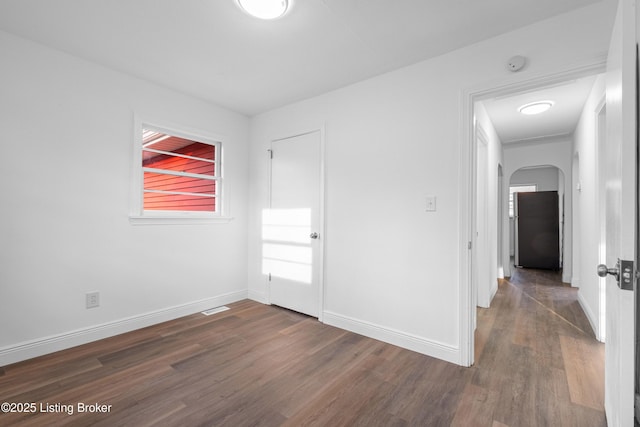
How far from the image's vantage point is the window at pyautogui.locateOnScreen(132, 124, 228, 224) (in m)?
3.15

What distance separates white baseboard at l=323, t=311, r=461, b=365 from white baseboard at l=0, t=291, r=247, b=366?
1.57 metres

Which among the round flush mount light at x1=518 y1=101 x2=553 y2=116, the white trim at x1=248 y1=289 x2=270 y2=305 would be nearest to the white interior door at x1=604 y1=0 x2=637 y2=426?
the round flush mount light at x1=518 y1=101 x2=553 y2=116

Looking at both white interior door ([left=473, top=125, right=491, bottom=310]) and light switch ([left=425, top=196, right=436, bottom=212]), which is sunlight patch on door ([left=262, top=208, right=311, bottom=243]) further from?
white interior door ([left=473, top=125, right=491, bottom=310])

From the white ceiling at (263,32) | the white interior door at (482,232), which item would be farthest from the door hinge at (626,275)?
the white interior door at (482,232)

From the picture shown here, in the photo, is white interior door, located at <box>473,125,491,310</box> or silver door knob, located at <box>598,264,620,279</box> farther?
A: white interior door, located at <box>473,125,491,310</box>

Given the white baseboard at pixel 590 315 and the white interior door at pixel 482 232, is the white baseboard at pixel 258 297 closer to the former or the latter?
the white interior door at pixel 482 232

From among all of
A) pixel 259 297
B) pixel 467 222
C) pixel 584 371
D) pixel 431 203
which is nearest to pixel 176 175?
pixel 259 297

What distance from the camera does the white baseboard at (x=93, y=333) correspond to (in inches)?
91.8

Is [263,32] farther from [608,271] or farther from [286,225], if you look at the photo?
[608,271]

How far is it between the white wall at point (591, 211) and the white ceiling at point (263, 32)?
1671mm

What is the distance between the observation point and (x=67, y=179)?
2.58 metres

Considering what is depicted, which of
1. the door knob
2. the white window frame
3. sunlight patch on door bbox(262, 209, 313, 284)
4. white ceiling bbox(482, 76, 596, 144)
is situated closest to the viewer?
the door knob

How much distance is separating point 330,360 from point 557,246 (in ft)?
21.0

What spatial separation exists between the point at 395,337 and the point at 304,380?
985 millimetres
